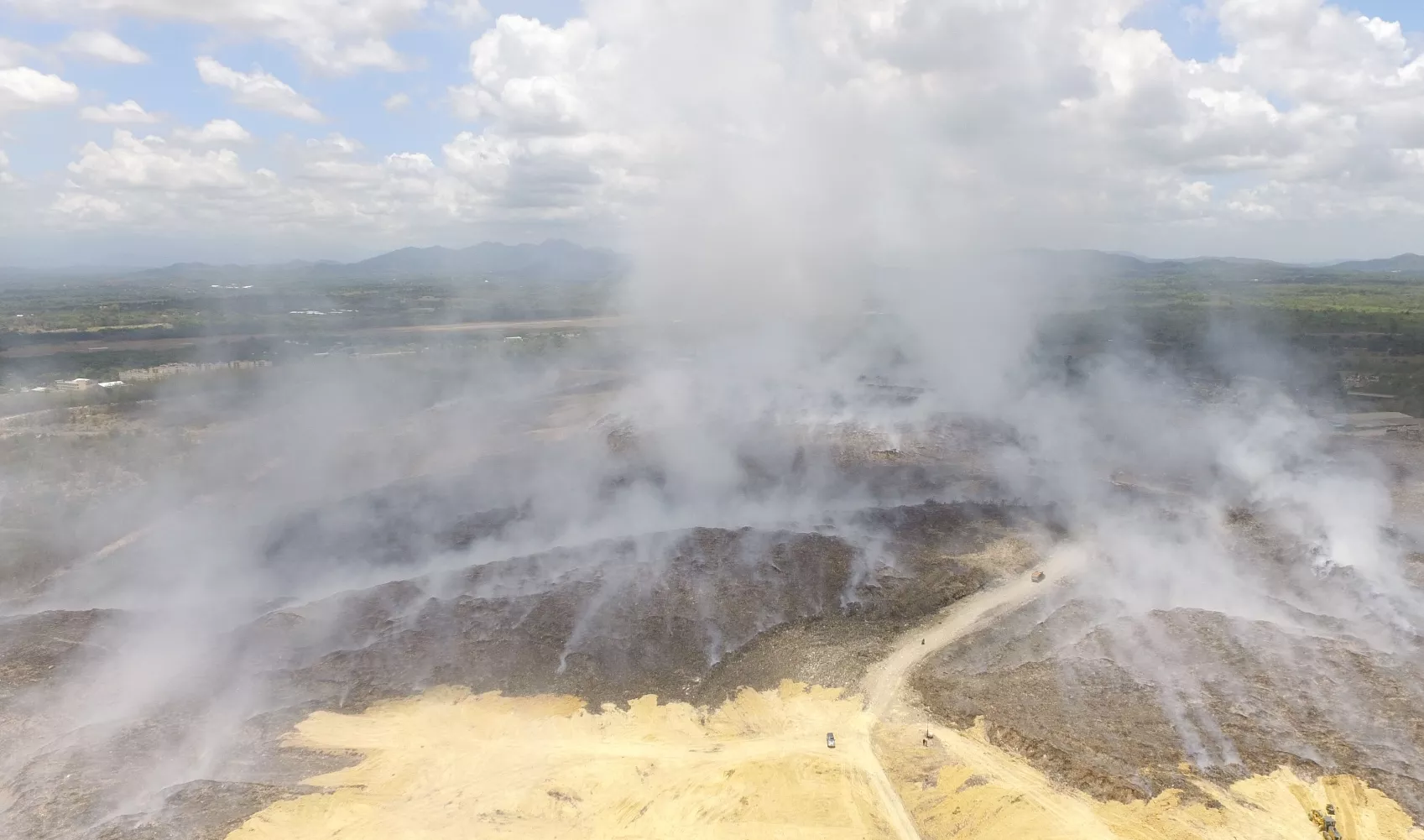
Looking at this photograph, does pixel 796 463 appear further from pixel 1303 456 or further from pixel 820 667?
pixel 1303 456

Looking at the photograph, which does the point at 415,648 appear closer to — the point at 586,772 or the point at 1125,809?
the point at 586,772

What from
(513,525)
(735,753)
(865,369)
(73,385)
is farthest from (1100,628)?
(73,385)

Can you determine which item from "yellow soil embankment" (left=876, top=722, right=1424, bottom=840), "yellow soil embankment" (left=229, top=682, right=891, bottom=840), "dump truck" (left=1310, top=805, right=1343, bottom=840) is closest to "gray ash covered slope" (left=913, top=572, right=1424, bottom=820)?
"yellow soil embankment" (left=876, top=722, right=1424, bottom=840)


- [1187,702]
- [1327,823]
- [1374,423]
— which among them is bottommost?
[1327,823]

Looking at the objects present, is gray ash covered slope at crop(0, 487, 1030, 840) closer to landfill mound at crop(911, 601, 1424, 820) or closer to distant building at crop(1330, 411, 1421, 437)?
landfill mound at crop(911, 601, 1424, 820)

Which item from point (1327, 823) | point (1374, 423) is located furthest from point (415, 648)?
point (1374, 423)

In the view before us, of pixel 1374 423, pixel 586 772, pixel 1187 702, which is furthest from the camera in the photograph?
pixel 1374 423
